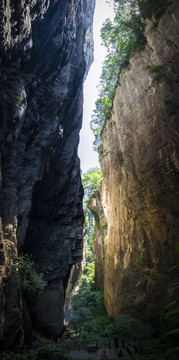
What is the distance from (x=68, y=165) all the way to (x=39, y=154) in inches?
159

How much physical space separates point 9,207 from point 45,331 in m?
10.2

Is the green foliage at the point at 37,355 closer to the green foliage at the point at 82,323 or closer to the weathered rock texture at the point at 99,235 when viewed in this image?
the green foliage at the point at 82,323

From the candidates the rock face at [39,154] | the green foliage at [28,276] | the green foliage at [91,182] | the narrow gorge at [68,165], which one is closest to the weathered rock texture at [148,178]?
the narrow gorge at [68,165]

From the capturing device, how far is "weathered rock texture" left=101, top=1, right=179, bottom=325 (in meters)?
11.3

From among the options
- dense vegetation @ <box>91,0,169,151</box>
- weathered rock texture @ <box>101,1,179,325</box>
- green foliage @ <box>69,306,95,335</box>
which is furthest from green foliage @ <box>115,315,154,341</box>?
dense vegetation @ <box>91,0,169,151</box>

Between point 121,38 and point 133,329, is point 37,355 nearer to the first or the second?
point 133,329

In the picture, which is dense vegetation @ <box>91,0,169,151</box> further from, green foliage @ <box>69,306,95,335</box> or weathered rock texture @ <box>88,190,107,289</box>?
green foliage @ <box>69,306,95,335</box>

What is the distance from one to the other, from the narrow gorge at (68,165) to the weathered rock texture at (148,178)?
0.22 feet

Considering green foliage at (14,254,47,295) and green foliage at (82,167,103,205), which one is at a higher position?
green foliage at (82,167,103,205)

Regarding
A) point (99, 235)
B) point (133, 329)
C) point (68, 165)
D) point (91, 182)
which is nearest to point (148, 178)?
point (68, 165)

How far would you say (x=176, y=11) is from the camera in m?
12.5

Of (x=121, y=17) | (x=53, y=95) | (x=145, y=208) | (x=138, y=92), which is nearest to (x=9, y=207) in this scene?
(x=145, y=208)

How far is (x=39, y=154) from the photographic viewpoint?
14.3 meters

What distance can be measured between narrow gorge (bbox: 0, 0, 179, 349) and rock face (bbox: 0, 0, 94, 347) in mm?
75
